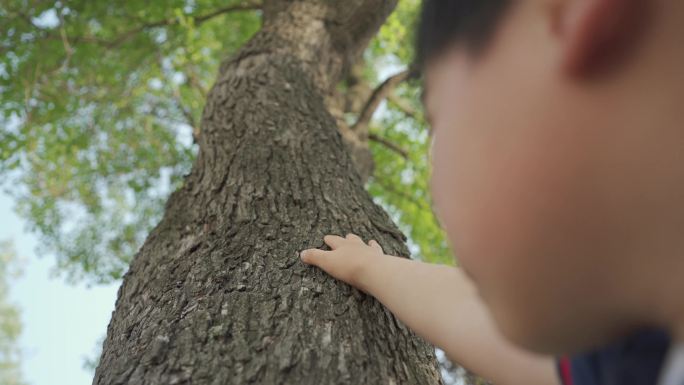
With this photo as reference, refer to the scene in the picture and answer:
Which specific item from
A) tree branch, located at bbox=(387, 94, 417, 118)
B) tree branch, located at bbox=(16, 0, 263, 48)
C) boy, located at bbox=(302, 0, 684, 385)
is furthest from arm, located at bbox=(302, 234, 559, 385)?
tree branch, located at bbox=(387, 94, 417, 118)

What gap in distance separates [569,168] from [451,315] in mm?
673

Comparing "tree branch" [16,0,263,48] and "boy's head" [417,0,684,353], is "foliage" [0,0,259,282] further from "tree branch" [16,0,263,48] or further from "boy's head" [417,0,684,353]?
"boy's head" [417,0,684,353]

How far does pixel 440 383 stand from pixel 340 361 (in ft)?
1.08

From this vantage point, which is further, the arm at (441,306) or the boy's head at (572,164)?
the arm at (441,306)

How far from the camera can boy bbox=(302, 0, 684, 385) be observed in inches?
20.7

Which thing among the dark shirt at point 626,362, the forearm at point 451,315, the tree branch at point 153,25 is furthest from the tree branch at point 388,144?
the dark shirt at point 626,362

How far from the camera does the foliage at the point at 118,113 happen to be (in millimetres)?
4852

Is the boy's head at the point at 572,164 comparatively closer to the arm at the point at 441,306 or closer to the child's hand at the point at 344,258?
the arm at the point at 441,306

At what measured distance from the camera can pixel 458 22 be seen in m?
0.63

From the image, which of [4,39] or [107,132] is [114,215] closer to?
[107,132]

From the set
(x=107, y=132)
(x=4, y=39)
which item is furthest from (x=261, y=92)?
(x=107, y=132)

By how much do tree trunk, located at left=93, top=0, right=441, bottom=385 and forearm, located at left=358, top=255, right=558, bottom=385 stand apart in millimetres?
91

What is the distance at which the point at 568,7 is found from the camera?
1.82 feet

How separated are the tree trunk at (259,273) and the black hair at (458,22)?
2.26ft
